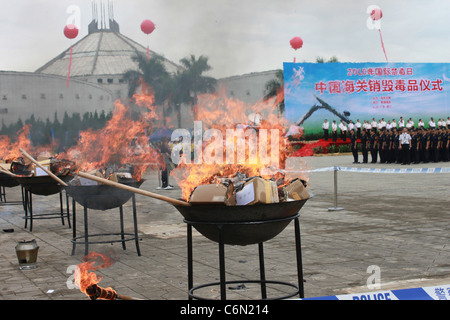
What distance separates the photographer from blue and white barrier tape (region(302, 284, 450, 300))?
109 inches

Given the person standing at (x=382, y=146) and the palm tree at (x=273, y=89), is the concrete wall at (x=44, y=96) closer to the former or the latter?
the palm tree at (x=273, y=89)

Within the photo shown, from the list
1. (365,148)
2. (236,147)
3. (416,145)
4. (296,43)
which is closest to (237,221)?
(236,147)

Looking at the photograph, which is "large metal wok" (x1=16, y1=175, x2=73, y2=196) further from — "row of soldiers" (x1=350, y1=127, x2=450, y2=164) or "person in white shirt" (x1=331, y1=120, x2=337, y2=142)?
"person in white shirt" (x1=331, y1=120, x2=337, y2=142)

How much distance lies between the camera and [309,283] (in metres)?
5.12

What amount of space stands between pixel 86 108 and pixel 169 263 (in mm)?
37370

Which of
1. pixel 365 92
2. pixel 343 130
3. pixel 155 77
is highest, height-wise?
pixel 155 77

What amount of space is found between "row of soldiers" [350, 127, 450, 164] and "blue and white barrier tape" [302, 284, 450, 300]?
23.9 metres

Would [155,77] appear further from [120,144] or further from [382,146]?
[120,144]

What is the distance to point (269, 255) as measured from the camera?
21.6 ft

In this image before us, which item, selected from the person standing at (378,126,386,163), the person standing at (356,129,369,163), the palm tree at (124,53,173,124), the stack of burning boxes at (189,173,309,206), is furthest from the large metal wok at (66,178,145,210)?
the person standing at (356,129,369,163)

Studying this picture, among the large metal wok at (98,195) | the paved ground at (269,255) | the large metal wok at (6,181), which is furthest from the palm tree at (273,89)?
the large metal wok at (6,181)

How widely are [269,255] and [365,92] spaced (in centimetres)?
3215

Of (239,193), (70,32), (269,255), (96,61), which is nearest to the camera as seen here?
(239,193)

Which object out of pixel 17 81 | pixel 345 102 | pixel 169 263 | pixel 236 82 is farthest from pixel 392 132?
pixel 17 81
